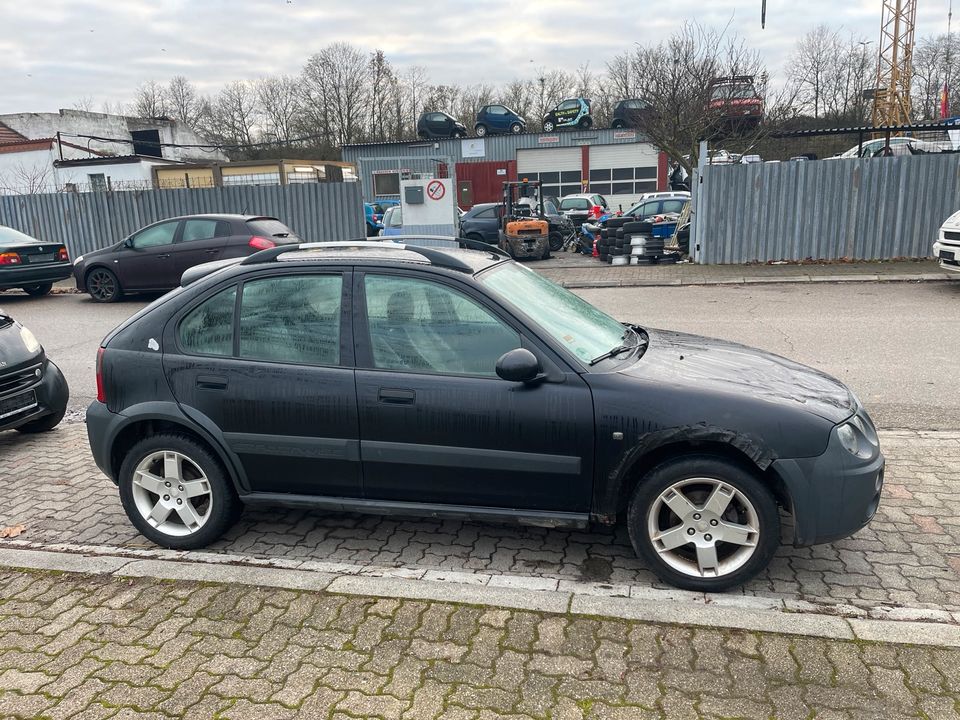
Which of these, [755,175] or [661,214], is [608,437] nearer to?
[755,175]

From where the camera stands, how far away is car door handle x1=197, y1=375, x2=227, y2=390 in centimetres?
389

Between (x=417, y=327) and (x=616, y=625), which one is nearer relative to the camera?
(x=616, y=625)

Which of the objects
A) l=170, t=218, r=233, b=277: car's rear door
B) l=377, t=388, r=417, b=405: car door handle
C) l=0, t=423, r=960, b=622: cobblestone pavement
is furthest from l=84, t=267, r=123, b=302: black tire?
l=377, t=388, r=417, b=405: car door handle

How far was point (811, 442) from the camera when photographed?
10.8 feet

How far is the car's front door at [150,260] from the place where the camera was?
547 inches

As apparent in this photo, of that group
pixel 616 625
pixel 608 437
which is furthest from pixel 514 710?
pixel 608 437

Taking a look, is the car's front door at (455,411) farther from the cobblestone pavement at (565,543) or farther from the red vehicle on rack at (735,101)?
the red vehicle on rack at (735,101)

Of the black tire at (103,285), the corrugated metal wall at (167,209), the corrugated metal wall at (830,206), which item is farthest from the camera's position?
the corrugated metal wall at (167,209)

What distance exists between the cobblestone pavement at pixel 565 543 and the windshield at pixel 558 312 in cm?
107

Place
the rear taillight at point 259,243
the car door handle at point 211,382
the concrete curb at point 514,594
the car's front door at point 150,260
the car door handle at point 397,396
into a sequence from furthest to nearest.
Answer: the car's front door at point 150,260, the rear taillight at point 259,243, the car door handle at point 211,382, the car door handle at point 397,396, the concrete curb at point 514,594

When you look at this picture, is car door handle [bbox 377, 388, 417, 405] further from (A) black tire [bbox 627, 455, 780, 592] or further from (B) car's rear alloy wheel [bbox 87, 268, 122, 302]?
(B) car's rear alloy wheel [bbox 87, 268, 122, 302]

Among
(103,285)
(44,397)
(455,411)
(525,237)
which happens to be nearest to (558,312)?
(455,411)

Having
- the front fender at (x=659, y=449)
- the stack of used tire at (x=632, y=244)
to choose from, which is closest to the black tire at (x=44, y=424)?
the front fender at (x=659, y=449)

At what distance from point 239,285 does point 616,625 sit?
2.61 metres
